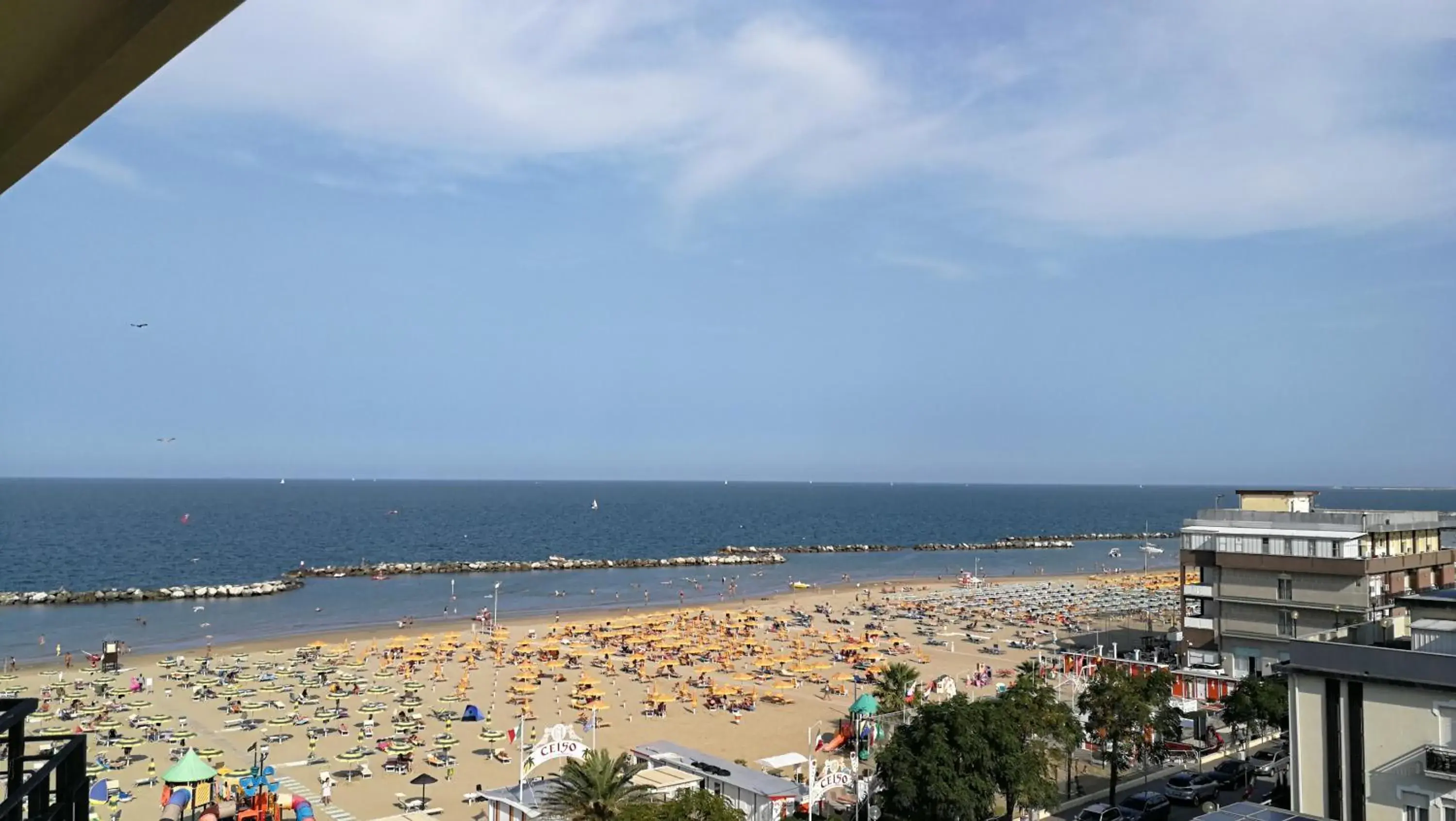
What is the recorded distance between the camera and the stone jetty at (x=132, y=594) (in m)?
70.0

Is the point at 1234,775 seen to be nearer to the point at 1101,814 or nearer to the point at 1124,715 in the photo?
the point at 1124,715

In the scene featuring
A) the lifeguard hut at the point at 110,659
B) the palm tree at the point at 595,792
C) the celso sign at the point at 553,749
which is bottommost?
the lifeguard hut at the point at 110,659

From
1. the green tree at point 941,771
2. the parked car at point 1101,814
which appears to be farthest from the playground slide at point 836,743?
the green tree at point 941,771

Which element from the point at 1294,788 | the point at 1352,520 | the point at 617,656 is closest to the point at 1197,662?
the point at 1352,520

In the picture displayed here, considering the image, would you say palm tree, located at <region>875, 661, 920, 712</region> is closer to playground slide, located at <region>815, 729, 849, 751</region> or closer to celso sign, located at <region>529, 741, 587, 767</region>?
playground slide, located at <region>815, 729, 849, 751</region>

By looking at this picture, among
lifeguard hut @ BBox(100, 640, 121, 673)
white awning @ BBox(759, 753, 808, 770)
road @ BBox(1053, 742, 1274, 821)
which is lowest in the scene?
Result: lifeguard hut @ BBox(100, 640, 121, 673)

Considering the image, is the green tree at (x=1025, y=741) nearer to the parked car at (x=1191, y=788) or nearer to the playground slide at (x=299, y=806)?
the parked car at (x=1191, y=788)

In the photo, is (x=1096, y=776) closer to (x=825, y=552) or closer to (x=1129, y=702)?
(x=1129, y=702)

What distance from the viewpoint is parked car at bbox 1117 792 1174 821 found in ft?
70.5

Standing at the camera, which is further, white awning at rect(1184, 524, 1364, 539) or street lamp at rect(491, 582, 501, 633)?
street lamp at rect(491, 582, 501, 633)

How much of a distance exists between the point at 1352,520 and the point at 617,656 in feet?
101

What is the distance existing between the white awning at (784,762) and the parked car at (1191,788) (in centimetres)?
924

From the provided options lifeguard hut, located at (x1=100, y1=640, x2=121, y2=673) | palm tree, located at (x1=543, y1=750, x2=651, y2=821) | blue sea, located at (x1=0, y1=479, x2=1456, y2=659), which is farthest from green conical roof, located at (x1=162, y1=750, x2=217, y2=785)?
blue sea, located at (x1=0, y1=479, x2=1456, y2=659)

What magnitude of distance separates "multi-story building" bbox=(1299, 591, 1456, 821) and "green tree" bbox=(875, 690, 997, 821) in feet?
18.8
